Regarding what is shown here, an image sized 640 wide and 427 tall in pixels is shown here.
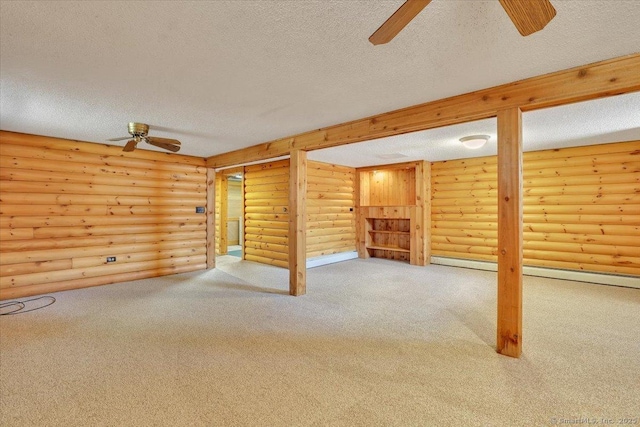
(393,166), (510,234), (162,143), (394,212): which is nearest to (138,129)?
(162,143)

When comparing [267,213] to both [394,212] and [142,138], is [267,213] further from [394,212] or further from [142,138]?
[142,138]

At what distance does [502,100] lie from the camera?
2.47m

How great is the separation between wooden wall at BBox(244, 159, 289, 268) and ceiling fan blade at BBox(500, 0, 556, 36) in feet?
16.1

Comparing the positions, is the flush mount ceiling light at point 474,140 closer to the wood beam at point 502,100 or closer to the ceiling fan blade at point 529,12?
the wood beam at point 502,100

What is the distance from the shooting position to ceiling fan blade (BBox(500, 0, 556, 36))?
1.11 m

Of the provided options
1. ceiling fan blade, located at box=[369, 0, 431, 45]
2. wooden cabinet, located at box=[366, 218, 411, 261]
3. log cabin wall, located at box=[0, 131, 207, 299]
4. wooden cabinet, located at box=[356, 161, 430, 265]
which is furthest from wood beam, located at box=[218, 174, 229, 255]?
ceiling fan blade, located at box=[369, 0, 431, 45]

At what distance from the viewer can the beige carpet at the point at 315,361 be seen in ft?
5.75

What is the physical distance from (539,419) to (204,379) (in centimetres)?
209

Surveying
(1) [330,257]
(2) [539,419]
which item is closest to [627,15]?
(2) [539,419]

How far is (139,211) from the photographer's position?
199 inches

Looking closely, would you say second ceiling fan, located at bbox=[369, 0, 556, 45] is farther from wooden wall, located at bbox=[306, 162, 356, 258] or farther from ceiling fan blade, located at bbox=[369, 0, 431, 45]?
wooden wall, located at bbox=[306, 162, 356, 258]

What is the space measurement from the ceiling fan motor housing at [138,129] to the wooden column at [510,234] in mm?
3740

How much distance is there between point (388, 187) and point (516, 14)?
20.9 ft

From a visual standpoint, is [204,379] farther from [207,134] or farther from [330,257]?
[330,257]
